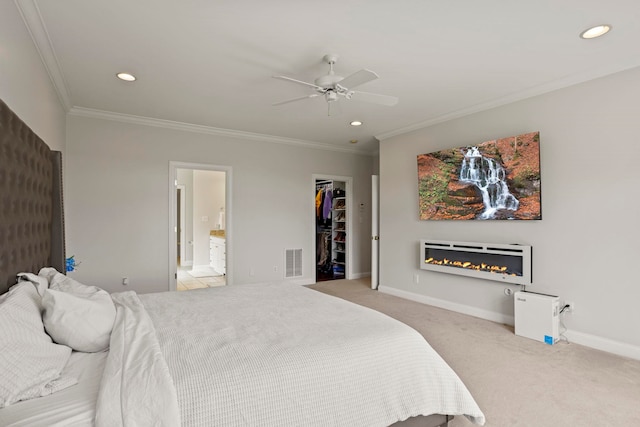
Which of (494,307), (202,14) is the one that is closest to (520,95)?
(494,307)

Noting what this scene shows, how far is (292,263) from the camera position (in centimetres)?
586

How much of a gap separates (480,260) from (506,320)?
2.34 ft

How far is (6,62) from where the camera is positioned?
193 cm

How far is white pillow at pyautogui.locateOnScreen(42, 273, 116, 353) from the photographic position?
4.94 feet

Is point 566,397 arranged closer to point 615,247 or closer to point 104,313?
point 615,247

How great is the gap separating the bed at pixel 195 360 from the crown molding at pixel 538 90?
305cm

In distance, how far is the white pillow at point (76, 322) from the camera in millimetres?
1507

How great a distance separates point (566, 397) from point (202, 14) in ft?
11.8

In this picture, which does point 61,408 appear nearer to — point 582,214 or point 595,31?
point 595,31

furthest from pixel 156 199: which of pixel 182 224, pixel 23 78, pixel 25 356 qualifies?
pixel 25 356

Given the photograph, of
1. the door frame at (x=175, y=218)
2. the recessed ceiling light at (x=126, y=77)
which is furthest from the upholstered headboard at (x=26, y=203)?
the door frame at (x=175, y=218)

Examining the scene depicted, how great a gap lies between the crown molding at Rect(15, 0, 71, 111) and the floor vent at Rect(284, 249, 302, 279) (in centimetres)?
372

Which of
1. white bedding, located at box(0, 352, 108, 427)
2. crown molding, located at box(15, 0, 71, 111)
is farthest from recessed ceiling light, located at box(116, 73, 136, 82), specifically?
white bedding, located at box(0, 352, 108, 427)

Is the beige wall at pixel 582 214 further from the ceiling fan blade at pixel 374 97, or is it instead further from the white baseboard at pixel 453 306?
the ceiling fan blade at pixel 374 97
